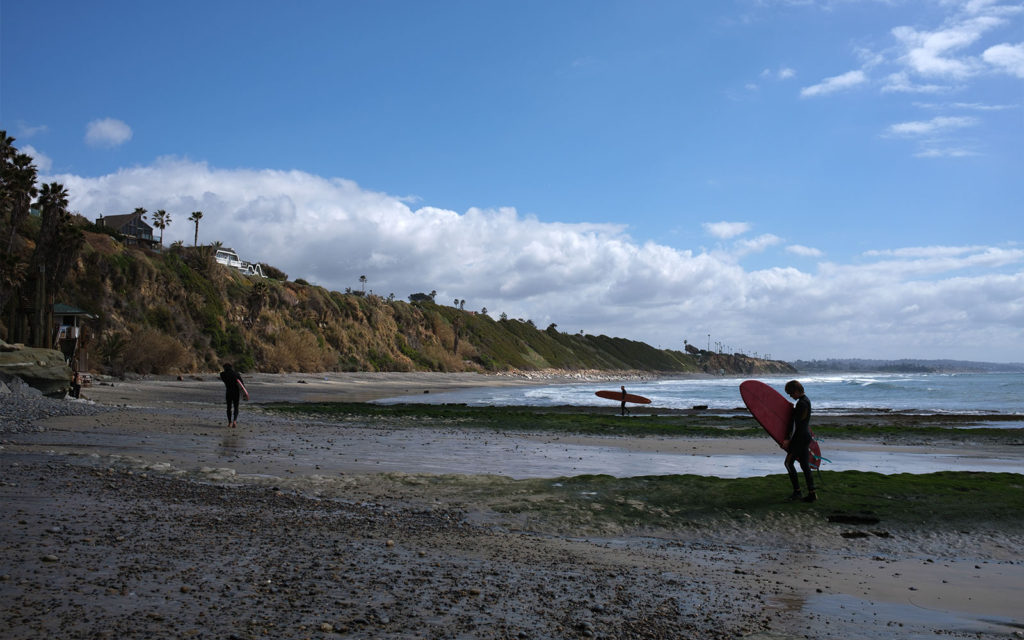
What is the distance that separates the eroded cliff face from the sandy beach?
32.6 metres

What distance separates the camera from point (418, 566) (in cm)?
609

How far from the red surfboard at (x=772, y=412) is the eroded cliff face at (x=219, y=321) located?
35351 mm

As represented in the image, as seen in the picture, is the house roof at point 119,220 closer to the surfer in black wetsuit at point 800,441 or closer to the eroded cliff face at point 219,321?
the eroded cliff face at point 219,321

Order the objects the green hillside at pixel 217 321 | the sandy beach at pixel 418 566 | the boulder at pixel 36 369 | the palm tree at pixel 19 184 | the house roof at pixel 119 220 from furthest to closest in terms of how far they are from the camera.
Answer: the house roof at pixel 119 220
the green hillside at pixel 217 321
the palm tree at pixel 19 184
the boulder at pixel 36 369
the sandy beach at pixel 418 566

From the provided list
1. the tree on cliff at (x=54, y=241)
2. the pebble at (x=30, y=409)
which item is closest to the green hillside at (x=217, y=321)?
the tree on cliff at (x=54, y=241)

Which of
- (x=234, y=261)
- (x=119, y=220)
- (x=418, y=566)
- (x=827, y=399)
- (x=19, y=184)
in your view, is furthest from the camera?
(x=234, y=261)

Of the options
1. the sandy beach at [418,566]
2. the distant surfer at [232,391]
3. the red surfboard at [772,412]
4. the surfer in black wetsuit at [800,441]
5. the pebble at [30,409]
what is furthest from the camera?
the distant surfer at [232,391]

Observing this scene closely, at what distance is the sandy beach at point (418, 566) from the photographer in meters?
4.68

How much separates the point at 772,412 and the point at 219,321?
55.4 meters

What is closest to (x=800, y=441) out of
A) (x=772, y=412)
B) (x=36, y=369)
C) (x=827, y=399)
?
(x=772, y=412)

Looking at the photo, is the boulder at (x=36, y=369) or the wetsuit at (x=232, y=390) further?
the boulder at (x=36, y=369)

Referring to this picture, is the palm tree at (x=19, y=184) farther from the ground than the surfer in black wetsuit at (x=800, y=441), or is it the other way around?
the palm tree at (x=19, y=184)

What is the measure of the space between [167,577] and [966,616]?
5.96 m

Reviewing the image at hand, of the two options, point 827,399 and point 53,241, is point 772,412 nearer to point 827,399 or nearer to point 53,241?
point 53,241
